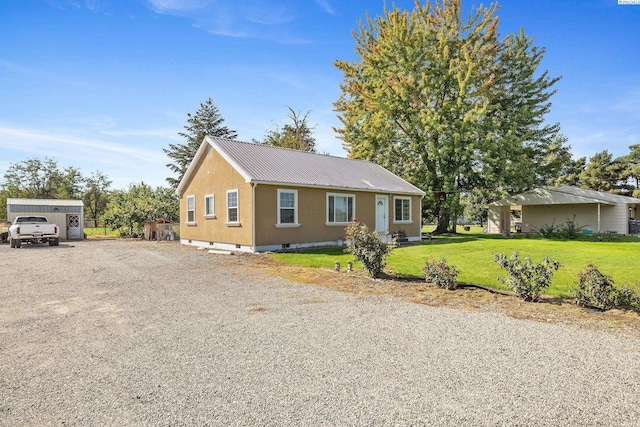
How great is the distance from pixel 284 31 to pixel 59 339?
39.9 ft

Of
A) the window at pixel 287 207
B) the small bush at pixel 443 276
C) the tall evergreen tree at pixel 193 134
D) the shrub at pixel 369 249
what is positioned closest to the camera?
the small bush at pixel 443 276

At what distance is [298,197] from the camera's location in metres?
16.0

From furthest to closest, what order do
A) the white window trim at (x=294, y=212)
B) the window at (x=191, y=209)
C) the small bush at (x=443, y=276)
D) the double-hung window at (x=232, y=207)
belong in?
the window at (x=191, y=209) < the double-hung window at (x=232, y=207) < the white window trim at (x=294, y=212) < the small bush at (x=443, y=276)

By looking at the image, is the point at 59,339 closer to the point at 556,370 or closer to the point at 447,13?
the point at 556,370

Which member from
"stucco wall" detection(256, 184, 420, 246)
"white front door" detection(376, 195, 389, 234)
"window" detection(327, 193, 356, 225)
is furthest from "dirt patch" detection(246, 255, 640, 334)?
"white front door" detection(376, 195, 389, 234)

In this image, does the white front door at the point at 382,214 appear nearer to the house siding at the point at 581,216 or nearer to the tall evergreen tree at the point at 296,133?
the house siding at the point at 581,216

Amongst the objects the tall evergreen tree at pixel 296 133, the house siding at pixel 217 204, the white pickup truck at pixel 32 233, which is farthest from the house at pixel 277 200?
the tall evergreen tree at pixel 296 133

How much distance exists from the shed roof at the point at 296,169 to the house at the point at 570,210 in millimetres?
11627

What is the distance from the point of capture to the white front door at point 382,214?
19.4 meters

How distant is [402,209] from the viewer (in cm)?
2100

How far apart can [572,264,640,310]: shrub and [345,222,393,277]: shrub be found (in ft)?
13.3

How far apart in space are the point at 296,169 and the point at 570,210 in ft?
73.8

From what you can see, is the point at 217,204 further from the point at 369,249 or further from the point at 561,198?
the point at 561,198

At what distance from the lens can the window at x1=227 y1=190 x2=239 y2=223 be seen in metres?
15.8
